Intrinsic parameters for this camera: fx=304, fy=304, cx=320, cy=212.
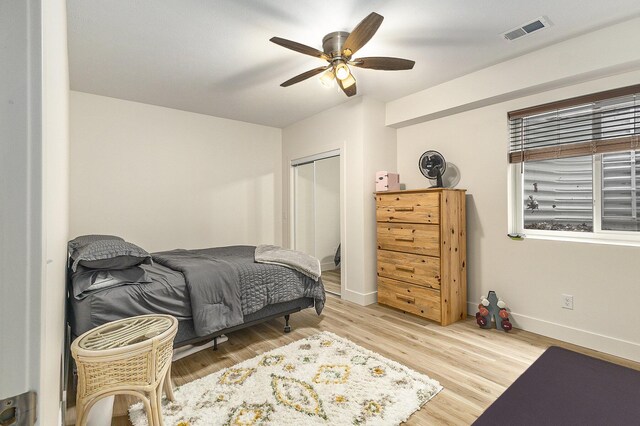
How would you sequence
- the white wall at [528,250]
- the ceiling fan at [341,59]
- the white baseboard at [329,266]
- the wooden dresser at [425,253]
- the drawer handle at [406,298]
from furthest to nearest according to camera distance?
the white baseboard at [329,266]
the drawer handle at [406,298]
the wooden dresser at [425,253]
the white wall at [528,250]
the ceiling fan at [341,59]

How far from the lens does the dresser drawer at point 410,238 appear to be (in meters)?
3.09

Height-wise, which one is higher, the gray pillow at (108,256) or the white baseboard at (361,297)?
the gray pillow at (108,256)

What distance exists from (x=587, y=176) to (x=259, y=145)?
13.3 ft

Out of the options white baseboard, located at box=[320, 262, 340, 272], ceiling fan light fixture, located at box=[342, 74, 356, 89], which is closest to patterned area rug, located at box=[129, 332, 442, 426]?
white baseboard, located at box=[320, 262, 340, 272]

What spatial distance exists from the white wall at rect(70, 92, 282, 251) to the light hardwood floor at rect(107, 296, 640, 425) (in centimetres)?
188

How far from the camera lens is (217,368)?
2268mm

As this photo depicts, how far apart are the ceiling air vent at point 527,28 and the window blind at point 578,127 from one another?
30.0 inches

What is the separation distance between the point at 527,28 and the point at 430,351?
8.62 ft

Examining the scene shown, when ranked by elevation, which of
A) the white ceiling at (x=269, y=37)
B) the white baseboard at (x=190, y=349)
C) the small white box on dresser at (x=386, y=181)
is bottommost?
the white baseboard at (x=190, y=349)

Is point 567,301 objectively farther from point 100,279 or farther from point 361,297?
point 100,279

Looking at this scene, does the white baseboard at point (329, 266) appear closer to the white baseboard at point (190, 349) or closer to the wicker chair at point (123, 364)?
the white baseboard at point (190, 349)

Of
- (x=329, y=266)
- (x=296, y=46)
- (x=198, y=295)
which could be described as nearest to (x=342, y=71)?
(x=296, y=46)
